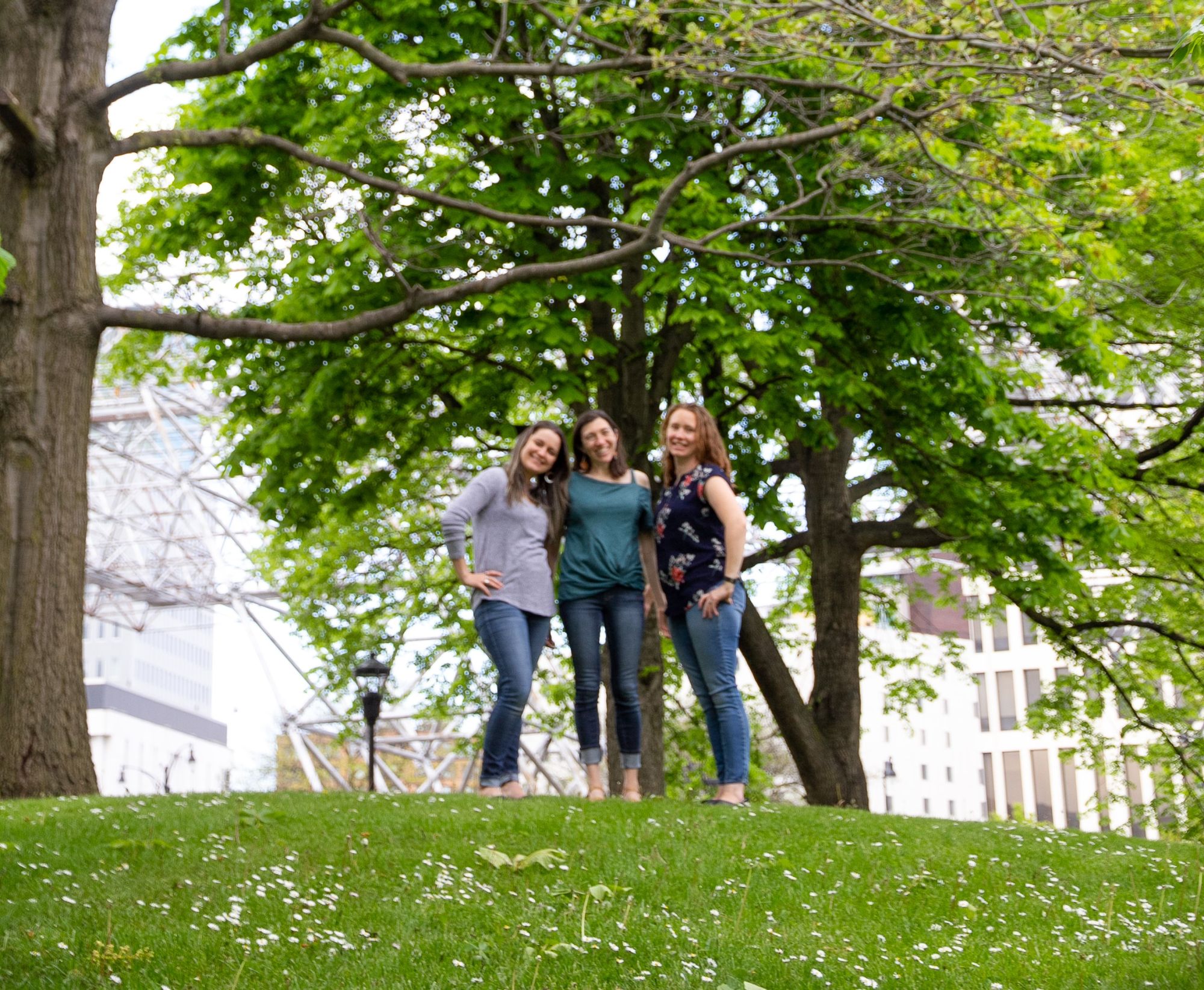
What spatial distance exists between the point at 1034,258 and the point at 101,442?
1711 inches

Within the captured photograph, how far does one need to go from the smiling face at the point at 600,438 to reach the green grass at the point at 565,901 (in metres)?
2.04

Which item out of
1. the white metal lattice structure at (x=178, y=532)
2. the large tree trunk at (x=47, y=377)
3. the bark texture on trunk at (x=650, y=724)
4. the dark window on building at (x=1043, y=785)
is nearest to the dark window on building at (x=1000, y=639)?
the dark window on building at (x=1043, y=785)

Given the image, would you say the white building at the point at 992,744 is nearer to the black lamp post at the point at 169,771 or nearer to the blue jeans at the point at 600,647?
the black lamp post at the point at 169,771

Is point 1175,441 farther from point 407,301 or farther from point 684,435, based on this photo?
point 684,435

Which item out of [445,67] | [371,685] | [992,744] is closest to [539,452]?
[445,67]

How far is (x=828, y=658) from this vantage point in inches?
657

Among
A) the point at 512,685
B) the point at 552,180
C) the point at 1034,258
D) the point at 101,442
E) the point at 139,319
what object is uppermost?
the point at 101,442

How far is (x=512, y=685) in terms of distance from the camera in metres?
8.49

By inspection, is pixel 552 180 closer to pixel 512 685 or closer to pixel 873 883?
pixel 512 685

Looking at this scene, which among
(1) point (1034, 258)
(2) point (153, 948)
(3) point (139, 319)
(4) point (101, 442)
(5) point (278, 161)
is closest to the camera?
(2) point (153, 948)

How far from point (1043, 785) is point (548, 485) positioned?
77.1 metres

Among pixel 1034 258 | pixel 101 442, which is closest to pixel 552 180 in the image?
pixel 1034 258

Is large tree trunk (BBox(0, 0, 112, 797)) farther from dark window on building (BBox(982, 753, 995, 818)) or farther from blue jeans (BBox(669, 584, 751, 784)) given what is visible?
dark window on building (BBox(982, 753, 995, 818))

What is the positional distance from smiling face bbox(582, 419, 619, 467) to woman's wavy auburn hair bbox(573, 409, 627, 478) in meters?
0.01
